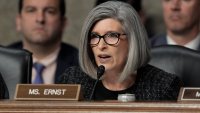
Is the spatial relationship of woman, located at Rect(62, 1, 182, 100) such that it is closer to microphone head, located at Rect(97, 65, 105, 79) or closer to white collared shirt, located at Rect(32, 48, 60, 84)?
microphone head, located at Rect(97, 65, 105, 79)

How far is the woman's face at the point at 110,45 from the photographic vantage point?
4039mm

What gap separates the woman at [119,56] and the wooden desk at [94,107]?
79cm

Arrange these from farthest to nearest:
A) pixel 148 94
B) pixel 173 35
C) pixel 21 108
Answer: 1. pixel 173 35
2. pixel 148 94
3. pixel 21 108

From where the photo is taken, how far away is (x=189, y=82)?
432 cm

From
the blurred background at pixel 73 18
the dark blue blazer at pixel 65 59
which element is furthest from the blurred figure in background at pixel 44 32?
the blurred background at pixel 73 18

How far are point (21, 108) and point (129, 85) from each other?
39.7 inches

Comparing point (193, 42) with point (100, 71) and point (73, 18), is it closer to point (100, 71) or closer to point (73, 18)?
point (73, 18)

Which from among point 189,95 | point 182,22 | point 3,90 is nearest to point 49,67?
point 182,22

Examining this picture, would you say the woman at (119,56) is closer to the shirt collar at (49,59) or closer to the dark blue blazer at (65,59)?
the dark blue blazer at (65,59)

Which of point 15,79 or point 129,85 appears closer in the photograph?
point 129,85

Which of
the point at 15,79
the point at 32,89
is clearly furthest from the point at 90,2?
the point at 32,89

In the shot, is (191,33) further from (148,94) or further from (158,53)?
(148,94)

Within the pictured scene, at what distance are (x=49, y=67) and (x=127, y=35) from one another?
5.76ft

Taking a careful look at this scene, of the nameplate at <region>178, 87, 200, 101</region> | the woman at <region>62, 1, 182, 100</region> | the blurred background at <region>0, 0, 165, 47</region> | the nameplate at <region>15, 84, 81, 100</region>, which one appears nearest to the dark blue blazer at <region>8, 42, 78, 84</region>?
the blurred background at <region>0, 0, 165, 47</region>
